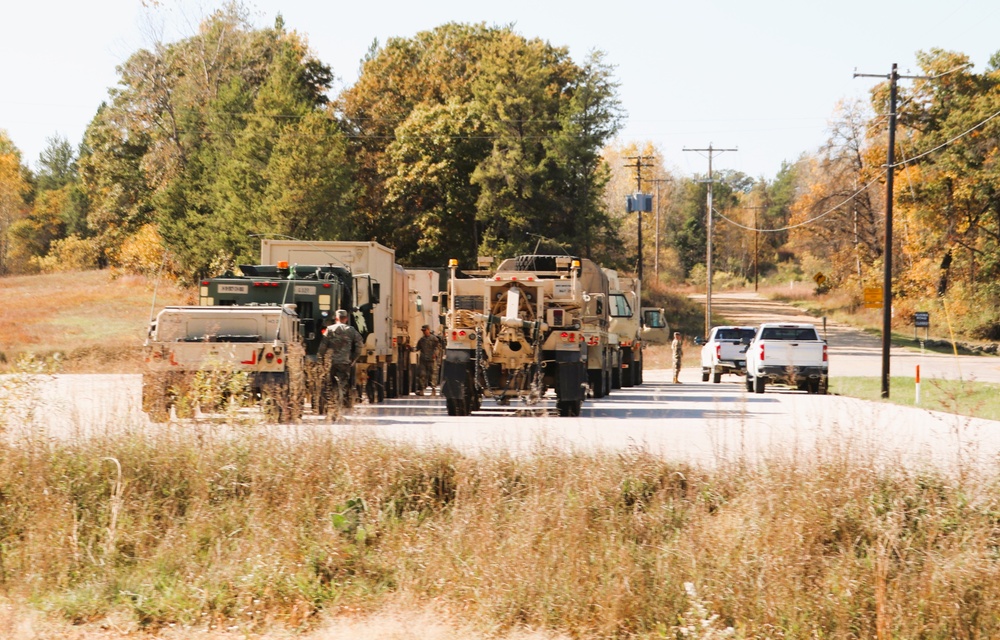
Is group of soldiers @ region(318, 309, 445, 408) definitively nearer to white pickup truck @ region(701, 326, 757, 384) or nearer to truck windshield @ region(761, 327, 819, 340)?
truck windshield @ region(761, 327, 819, 340)

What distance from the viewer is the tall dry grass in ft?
27.1

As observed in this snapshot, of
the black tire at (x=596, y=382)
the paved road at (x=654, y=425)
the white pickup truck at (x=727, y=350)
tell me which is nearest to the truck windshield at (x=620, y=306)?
the paved road at (x=654, y=425)

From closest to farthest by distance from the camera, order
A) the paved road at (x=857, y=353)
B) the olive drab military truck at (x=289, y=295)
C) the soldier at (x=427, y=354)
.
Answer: the olive drab military truck at (x=289, y=295) < the soldier at (x=427, y=354) < the paved road at (x=857, y=353)

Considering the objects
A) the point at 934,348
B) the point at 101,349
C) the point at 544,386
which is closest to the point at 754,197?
the point at 934,348

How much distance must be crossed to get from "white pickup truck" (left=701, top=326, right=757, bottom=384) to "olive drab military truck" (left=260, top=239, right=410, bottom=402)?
13997 mm

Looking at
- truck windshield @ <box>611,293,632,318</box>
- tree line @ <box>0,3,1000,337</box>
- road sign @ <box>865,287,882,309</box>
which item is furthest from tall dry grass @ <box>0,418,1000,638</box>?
tree line @ <box>0,3,1000,337</box>

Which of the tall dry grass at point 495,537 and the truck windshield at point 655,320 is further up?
the truck windshield at point 655,320

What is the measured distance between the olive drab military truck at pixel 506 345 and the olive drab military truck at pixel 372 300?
2784 mm

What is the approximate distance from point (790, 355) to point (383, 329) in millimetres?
11378

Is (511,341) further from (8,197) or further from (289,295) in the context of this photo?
(8,197)

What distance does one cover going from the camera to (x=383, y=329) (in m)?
28.9

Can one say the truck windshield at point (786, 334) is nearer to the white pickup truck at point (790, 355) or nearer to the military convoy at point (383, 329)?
the white pickup truck at point (790, 355)

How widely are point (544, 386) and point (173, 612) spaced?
49.5 ft

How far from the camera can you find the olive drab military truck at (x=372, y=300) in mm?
26781
